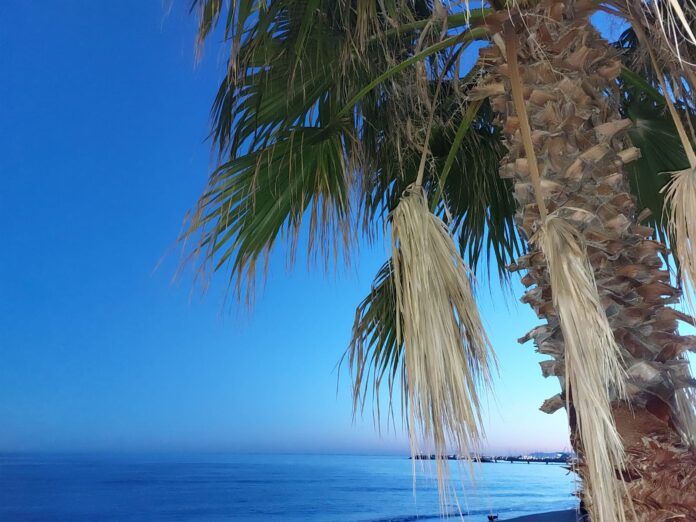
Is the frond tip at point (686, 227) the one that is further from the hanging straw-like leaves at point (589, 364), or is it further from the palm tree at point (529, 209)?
the hanging straw-like leaves at point (589, 364)

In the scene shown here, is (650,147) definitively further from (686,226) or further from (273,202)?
(273,202)

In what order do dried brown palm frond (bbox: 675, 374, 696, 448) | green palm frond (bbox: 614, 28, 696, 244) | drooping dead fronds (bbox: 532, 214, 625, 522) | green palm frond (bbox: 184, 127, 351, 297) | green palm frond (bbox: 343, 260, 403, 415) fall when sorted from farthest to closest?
1. green palm frond (bbox: 614, 28, 696, 244)
2. green palm frond (bbox: 184, 127, 351, 297)
3. green palm frond (bbox: 343, 260, 403, 415)
4. dried brown palm frond (bbox: 675, 374, 696, 448)
5. drooping dead fronds (bbox: 532, 214, 625, 522)

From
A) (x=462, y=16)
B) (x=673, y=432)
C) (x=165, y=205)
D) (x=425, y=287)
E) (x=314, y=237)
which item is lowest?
(x=673, y=432)

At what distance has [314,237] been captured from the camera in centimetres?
A: 269

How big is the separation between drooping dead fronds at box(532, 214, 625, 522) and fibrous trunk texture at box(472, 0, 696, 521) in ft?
0.31

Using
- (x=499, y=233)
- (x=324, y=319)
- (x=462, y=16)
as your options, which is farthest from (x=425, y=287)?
(x=324, y=319)

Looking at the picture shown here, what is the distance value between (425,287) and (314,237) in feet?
3.86

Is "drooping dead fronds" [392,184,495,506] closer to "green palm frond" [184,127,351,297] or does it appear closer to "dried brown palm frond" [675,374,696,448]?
"dried brown palm frond" [675,374,696,448]

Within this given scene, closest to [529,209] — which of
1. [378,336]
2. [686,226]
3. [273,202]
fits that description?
[686,226]

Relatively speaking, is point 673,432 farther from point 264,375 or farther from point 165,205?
point 264,375

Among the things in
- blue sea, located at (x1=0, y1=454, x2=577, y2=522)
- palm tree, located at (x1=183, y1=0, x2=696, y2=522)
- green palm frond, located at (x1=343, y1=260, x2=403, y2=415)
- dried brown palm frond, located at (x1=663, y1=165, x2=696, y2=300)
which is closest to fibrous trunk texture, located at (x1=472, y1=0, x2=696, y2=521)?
palm tree, located at (x1=183, y1=0, x2=696, y2=522)

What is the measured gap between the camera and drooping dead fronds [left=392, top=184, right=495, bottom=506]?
4.78 feet

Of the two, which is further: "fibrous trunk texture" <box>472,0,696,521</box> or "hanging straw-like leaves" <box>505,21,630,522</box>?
"fibrous trunk texture" <box>472,0,696,521</box>

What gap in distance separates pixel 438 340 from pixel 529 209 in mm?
526
